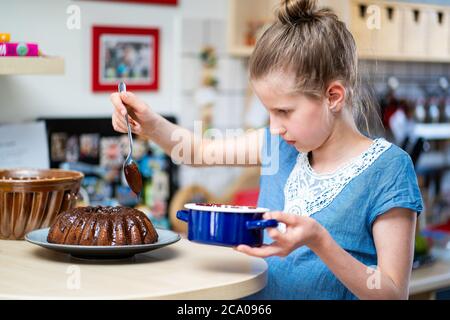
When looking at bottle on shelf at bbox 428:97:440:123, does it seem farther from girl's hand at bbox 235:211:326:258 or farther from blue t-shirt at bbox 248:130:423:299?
girl's hand at bbox 235:211:326:258

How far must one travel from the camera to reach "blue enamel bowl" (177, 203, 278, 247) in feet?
4.22

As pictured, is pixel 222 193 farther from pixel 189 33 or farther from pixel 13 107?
pixel 13 107

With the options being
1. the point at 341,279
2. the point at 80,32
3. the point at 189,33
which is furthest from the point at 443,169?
the point at 341,279

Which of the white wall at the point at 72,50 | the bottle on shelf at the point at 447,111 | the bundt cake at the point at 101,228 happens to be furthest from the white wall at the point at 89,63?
the bottle on shelf at the point at 447,111

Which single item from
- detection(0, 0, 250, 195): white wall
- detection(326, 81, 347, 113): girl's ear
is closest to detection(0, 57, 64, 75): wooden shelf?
detection(0, 0, 250, 195): white wall

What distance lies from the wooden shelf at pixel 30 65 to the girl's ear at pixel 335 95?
2.45ft

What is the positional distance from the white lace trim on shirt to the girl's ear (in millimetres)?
100

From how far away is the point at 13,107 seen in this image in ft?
7.20

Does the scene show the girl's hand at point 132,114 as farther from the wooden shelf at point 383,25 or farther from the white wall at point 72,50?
the wooden shelf at point 383,25

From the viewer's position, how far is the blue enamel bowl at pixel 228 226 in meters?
1.29

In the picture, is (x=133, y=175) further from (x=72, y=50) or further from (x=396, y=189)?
(x=72, y=50)

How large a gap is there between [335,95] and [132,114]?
0.39 m

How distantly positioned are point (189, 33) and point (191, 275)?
1391 millimetres

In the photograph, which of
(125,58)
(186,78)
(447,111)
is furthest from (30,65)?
(447,111)
